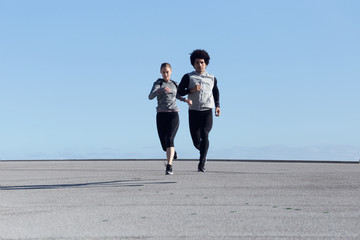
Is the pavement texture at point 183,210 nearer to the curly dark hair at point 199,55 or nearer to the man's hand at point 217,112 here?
the man's hand at point 217,112

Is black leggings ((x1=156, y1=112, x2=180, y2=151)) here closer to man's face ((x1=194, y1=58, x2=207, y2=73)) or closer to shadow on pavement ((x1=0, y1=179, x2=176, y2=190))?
man's face ((x1=194, y1=58, x2=207, y2=73))

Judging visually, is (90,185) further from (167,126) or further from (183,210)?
(183,210)

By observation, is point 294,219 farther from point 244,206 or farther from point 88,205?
point 88,205

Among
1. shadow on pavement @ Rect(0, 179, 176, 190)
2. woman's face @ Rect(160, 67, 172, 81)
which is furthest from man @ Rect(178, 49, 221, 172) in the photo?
shadow on pavement @ Rect(0, 179, 176, 190)

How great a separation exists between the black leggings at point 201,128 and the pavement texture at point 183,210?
161cm

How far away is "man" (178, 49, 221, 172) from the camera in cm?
1184

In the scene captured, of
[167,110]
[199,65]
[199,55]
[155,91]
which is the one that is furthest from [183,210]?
[199,55]

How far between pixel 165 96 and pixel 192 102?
788 millimetres

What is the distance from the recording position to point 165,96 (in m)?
11.4

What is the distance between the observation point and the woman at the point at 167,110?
37.4ft

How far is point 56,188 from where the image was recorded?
957 cm

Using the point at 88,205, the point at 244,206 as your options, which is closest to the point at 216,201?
the point at 244,206

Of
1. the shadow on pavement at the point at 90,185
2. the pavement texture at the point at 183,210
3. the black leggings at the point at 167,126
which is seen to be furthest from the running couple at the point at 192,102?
the pavement texture at the point at 183,210

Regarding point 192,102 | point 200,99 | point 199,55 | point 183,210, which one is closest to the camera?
point 183,210
